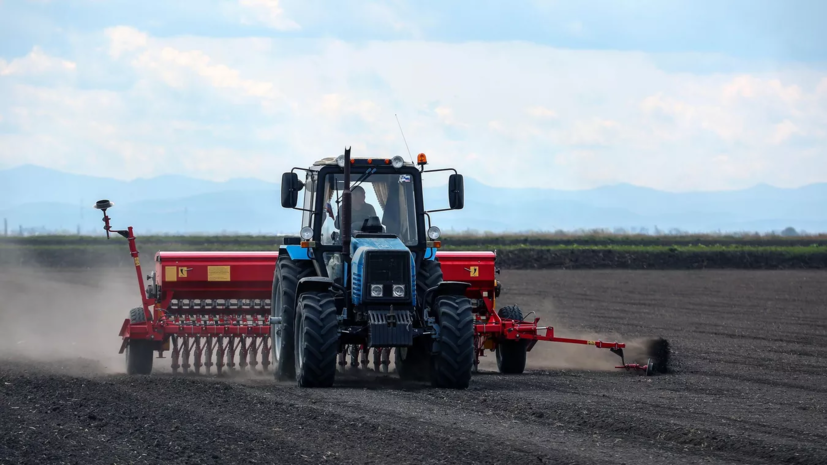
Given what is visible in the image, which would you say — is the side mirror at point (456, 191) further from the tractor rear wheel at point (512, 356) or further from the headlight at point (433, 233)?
the tractor rear wheel at point (512, 356)

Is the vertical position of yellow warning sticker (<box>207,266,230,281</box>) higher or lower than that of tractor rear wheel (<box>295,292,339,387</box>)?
higher

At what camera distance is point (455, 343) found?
37.7ft

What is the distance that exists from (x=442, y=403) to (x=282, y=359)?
2823 millimetres

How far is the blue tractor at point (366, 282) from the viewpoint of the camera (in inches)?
452

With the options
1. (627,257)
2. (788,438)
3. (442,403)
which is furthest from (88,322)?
(627,257)

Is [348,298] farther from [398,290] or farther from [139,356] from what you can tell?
[139,356]

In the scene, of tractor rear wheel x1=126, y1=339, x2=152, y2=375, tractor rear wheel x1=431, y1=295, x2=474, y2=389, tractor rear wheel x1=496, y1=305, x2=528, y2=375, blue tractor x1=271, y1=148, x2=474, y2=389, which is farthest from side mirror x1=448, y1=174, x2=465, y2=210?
tractor rear wheel x1=126, y1=339, x2=152, y2=375

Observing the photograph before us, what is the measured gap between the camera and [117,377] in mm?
12938

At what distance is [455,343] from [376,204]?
2.26 meters

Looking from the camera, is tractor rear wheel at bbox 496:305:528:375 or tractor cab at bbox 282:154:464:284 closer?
tractor cab at bbox 282:154:464:284

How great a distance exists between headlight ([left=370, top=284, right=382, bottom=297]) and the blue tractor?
11 mm

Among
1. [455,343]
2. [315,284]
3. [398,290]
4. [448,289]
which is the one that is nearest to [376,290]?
[398,290]

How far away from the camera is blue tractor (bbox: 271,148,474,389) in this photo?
11484 mm

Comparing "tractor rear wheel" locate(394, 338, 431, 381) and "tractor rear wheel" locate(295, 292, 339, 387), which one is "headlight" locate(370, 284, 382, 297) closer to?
"tractor rear wheel" locate(295, 292, 339, 387)
